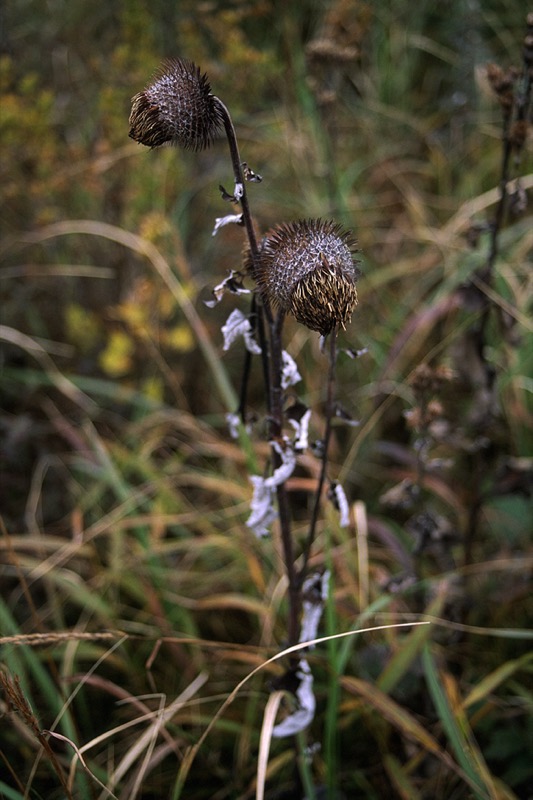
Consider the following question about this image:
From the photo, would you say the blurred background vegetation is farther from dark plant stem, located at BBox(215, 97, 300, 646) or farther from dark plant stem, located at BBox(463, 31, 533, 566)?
dark plant stem, located at BBox(215, 97, 300, 646)

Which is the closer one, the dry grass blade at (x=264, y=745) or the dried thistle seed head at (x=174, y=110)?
the dried thistle seed head at (x=174, y=110)

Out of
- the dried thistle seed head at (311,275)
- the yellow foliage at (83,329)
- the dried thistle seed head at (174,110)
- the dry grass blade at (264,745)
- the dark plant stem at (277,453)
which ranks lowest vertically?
the dry grass blade at (264,745)

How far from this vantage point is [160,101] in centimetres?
90

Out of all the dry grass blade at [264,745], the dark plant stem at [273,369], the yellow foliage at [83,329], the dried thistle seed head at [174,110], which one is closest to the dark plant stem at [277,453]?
the dark plant stem at [273,369]

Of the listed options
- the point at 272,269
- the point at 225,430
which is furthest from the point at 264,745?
the point at 225,430

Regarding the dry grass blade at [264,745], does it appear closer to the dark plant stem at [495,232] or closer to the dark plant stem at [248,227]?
the dark plant stem at [248,227]

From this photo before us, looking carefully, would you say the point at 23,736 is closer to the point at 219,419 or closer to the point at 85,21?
the point at 219,419

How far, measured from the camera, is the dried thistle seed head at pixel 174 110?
90cm

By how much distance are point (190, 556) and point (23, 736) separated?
0.68 m

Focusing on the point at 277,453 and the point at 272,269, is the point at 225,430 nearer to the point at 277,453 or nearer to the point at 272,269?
the point at 277,453

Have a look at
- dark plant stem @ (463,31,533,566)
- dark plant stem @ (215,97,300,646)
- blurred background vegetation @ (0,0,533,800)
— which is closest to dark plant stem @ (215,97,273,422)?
dark plant stem @ (215,97,300,646)

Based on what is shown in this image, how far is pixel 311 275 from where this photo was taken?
87cm

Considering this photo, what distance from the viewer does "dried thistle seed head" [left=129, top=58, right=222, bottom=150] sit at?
0.90 meters

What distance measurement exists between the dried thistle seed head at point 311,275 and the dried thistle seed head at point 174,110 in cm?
18
